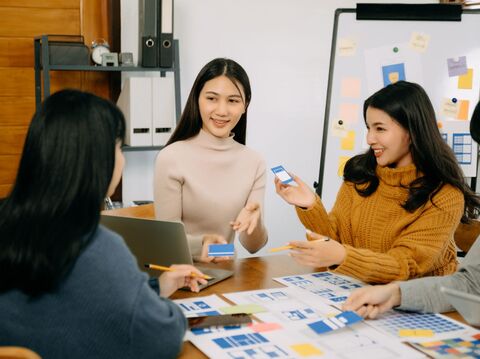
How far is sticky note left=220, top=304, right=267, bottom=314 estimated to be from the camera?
150 cm

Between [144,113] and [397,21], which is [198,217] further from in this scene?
[397,21]

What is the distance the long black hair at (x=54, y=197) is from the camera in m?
1.06

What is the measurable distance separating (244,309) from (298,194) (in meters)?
0.67

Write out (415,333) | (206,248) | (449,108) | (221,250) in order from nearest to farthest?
(415,333) → (221,250) → (206,248) → (449,108)

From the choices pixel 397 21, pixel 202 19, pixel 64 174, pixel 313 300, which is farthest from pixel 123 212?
pixel 397 21

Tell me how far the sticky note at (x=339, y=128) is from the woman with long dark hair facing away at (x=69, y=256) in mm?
2288

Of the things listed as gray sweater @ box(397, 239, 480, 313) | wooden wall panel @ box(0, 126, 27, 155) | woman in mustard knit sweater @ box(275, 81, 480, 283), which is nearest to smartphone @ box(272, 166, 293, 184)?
woman in mustard knit sweater @ box(275, 81, 480, 283)

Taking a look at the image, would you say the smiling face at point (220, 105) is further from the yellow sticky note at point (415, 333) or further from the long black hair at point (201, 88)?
the yellow sticky note at point (415, 333)

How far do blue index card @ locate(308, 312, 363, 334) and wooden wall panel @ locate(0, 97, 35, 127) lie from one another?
2.47 m

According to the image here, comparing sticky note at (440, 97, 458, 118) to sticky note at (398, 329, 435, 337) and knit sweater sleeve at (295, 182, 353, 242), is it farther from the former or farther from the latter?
sticky note at (398, 329, 435, 337)

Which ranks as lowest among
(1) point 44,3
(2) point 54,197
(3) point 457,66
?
(2) point 54,197

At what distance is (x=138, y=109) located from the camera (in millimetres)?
3191

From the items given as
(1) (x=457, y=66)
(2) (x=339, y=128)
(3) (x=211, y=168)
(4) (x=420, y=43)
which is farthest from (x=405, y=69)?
(3) (x=211, y=168)

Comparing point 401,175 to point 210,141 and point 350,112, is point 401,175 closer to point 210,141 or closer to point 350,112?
point 210,141
